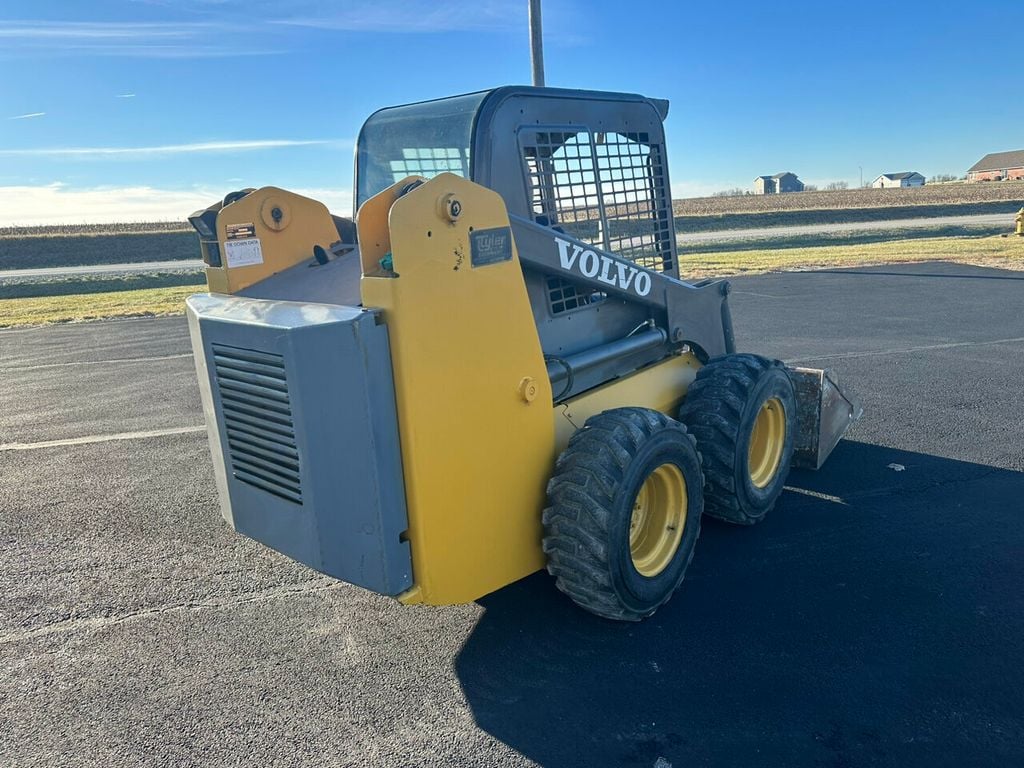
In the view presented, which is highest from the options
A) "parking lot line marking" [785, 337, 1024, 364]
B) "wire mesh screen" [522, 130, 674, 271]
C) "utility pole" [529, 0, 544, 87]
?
"utility pole" [529, 0, 544, 87]

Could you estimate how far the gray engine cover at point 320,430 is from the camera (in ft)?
9.83

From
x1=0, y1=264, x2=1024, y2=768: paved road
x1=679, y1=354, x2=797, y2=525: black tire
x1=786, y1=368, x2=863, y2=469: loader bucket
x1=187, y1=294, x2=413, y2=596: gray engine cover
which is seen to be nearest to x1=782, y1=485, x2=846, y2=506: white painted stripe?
x1=0, y1=264, x2=1024, y2=768: paved road

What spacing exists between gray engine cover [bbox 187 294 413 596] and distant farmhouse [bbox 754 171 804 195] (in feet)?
382

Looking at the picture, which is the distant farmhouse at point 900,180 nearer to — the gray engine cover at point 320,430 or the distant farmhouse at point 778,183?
the distant farmhouse at point 778,183

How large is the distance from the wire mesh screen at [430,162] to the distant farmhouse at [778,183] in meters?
115

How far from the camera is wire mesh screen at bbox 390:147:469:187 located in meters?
3.89

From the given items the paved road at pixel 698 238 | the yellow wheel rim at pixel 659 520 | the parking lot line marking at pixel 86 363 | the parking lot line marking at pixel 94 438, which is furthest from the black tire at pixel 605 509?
the paved road at pixel 698 238

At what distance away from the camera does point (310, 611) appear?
4.08m

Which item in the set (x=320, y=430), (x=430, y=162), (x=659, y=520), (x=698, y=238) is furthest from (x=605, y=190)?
(x=698, y=238)

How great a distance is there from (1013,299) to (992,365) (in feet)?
17.4

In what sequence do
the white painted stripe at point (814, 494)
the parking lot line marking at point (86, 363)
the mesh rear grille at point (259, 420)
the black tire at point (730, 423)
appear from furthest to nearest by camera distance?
the parking lot line marking at point (86, 363), the white painted stripe at point (814, 494), the black tire at point (730, 423), the mesh rear grille at point (259, 420)

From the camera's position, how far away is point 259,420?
3.38 meters

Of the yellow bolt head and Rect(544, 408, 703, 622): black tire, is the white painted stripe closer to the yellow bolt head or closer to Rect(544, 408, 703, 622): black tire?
Rect(544, 408, 703, 622): black tire

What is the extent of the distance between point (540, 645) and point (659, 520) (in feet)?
2.95
